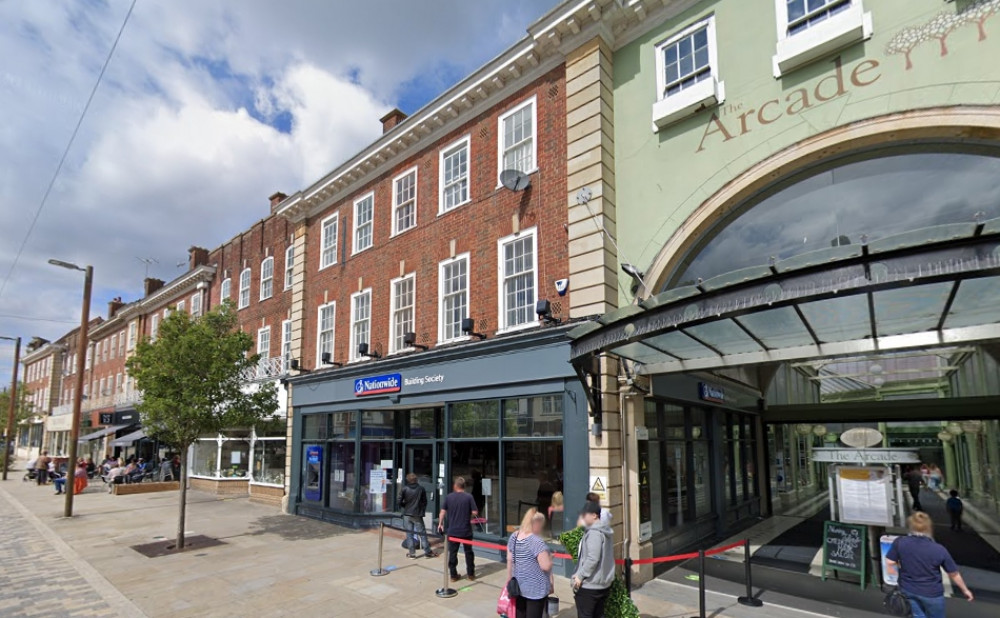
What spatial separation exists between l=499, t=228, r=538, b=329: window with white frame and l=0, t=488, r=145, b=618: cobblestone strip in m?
7.77

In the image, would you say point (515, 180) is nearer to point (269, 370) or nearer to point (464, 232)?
point (464, 232)

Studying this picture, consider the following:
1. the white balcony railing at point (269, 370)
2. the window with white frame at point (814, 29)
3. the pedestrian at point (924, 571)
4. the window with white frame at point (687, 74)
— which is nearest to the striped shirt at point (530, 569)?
the pedestrian at point (924, 571)

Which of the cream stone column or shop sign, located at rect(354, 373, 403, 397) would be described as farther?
the cream stone column

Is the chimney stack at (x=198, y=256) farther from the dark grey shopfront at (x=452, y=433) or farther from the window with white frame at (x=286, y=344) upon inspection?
the dark grey shopfront at (x=452, y=433)

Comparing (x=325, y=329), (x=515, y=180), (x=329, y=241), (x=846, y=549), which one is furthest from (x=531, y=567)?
(x=329, y=241)

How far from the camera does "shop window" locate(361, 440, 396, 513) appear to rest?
14203 mm

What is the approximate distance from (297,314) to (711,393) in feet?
42.9

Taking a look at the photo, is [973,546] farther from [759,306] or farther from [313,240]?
[313,240]

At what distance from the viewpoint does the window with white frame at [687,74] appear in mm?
9695

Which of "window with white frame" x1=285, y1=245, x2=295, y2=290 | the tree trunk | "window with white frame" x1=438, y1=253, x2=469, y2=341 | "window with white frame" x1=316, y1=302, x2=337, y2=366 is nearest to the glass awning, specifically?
"window with white frame" x1=438, y1=253, x2=469, y2=341

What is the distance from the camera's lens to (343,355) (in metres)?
17.0

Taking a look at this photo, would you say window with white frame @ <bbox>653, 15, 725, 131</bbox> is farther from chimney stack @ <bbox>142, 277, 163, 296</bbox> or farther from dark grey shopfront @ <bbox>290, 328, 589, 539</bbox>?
chimney stack @ <bbox>142, 277, 163, 296</bbox>

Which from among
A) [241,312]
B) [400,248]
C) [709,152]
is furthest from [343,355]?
[709,152]

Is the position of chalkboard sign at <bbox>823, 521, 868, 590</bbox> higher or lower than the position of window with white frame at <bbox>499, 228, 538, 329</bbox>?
lower
